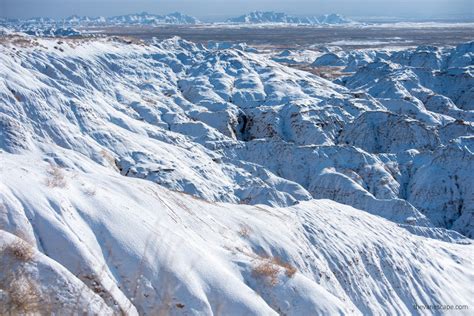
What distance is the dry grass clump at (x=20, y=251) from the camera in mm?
7730

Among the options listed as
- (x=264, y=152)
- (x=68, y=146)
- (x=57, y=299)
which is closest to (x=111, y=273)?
(x=57, y=299)

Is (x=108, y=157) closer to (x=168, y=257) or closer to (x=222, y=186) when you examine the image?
(x=222, y=186)

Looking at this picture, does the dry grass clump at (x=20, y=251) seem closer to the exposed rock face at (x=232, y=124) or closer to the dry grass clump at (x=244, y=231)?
the dry grass clump at (x=244, y=231)

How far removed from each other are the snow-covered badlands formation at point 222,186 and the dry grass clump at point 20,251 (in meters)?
0.03

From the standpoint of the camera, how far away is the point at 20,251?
7.77 m

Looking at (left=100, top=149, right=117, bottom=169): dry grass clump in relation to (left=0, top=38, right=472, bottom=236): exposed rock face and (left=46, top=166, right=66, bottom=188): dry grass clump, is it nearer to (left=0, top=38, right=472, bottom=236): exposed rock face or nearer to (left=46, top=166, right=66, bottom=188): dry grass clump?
(left=0, top=38, right=472, bottom=236): exposed rock face

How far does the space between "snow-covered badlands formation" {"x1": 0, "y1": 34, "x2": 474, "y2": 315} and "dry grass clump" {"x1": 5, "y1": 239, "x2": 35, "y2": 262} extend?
3 cm

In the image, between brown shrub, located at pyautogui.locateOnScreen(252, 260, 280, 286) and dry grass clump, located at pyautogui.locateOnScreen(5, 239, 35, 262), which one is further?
brown shrub, located at pyautogui.locateOnScreen(252, 260, 280, 286)

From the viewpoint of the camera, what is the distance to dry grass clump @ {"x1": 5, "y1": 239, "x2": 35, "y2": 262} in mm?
7730

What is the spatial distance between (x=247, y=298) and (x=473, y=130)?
42057 mm

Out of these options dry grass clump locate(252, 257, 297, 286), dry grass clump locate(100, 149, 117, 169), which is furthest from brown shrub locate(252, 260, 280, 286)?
dry grass clump locate(100, 149, 117, 169)

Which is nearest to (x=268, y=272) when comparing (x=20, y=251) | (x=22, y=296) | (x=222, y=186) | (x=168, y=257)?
(x=168, y=257)

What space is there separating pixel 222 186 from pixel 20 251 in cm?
2340

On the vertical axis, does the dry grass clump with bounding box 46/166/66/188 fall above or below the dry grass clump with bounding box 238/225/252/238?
above
